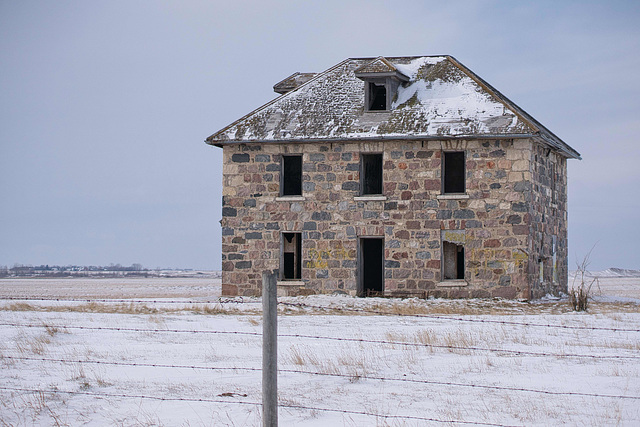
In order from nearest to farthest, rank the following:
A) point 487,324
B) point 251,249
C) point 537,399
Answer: point 537,399 → point 487,324 → point 251,249

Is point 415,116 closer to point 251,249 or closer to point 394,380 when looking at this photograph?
point 251,249

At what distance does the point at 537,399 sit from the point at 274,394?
3.40m

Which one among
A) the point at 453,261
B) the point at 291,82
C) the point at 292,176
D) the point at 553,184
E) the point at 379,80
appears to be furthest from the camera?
the point at 291,82

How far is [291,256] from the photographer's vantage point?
24.7 meters

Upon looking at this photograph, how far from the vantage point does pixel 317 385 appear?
392 inches

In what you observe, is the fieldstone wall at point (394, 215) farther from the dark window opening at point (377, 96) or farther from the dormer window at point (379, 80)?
the dark window opening at point (377, 96)

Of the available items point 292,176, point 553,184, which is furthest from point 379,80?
point 553,184

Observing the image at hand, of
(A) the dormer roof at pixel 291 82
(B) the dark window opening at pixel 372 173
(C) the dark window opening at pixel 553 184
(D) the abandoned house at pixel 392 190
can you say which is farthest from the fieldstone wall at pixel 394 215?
(A) the dormer roof at pixel 291 82

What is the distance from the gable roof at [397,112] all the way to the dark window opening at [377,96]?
12.0 inches

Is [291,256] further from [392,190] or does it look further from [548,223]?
[548,223]

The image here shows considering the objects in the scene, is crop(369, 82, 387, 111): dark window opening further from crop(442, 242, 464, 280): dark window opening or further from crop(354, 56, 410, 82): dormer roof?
crop(442, 242, 464, 280): dark window opening

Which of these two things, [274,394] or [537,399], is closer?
A: [274,394]

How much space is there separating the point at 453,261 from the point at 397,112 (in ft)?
14.6

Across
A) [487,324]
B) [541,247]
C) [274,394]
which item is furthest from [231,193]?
[274,394]
